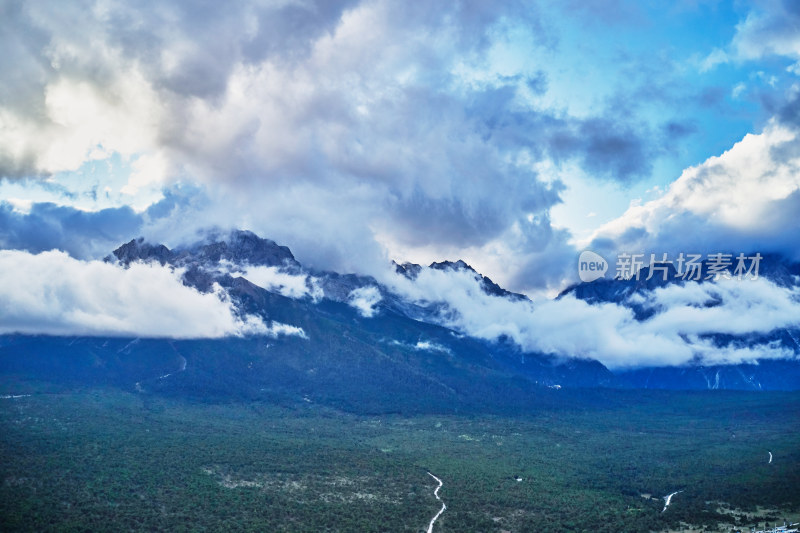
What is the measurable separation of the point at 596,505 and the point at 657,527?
12511mm

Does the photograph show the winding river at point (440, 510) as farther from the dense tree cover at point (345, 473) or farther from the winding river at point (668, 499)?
the winding river at point (668, 499)

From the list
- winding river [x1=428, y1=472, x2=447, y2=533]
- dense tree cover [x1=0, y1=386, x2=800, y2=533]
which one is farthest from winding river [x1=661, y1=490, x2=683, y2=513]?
winding river [x1=428, y1=472, x2=447, y2=533]

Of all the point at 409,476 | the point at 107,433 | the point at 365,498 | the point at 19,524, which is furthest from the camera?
the point at 107,433

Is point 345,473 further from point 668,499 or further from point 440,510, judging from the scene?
point 668,499

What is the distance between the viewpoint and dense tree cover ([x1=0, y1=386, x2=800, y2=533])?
9131cm

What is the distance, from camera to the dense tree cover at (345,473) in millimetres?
91312

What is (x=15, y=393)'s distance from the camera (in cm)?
17100

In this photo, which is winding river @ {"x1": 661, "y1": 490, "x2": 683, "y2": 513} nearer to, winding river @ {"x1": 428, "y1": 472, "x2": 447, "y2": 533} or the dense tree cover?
the dense tree cover

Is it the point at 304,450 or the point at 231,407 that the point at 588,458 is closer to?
the point at 304,450

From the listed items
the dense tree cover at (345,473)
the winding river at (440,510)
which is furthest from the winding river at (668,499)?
the winding river at (440,510)

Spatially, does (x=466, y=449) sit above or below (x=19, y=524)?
above

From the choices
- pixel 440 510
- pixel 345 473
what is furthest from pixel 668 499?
pixel 345 473

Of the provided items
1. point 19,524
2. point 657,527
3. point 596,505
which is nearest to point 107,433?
point 19,524

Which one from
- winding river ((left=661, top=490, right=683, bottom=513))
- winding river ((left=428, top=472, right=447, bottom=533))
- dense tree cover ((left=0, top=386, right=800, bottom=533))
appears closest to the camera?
dense tree cover ((left=0, top=386, right=800, bottom=533))
